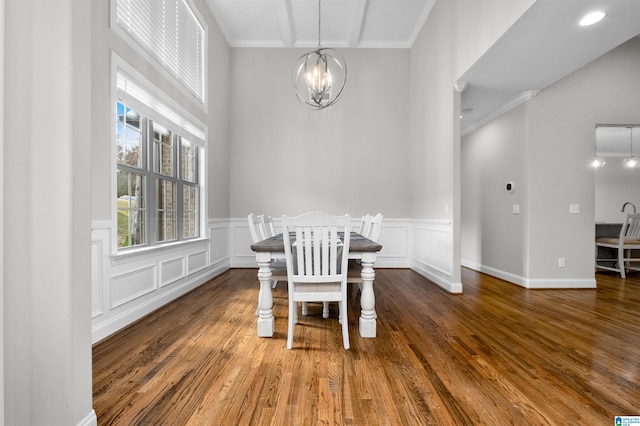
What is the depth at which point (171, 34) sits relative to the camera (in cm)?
357

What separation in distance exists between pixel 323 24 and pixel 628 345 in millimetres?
5286

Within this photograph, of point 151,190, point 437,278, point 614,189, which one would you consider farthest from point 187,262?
point 614,189

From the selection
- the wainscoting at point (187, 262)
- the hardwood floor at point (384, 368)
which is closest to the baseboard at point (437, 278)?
the wainscoting at point (187, 262)

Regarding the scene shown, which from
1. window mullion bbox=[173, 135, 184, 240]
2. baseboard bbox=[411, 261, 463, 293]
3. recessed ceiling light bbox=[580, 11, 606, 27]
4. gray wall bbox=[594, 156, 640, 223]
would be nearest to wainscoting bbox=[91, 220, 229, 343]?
window mullion bbox=[173, 135, 184, 240]

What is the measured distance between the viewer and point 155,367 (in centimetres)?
197

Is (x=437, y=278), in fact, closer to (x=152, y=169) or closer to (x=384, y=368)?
(x=384, y=368)

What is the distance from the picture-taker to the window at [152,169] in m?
2.78

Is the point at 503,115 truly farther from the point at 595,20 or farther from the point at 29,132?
the point at 29,132

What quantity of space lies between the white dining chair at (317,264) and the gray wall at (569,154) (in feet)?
10.5

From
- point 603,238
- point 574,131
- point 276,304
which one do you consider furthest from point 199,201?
point 603,238

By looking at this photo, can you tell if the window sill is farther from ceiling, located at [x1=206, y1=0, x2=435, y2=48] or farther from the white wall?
ceiling, located at [x1=206, y1=0, x2=435, y2=48]

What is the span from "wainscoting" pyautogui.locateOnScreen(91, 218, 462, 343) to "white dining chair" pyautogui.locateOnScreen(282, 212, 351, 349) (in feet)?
4.62

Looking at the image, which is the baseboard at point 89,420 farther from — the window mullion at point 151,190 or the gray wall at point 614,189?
the gray wall at point 614,189

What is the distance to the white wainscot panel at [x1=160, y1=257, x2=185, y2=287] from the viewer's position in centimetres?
330
